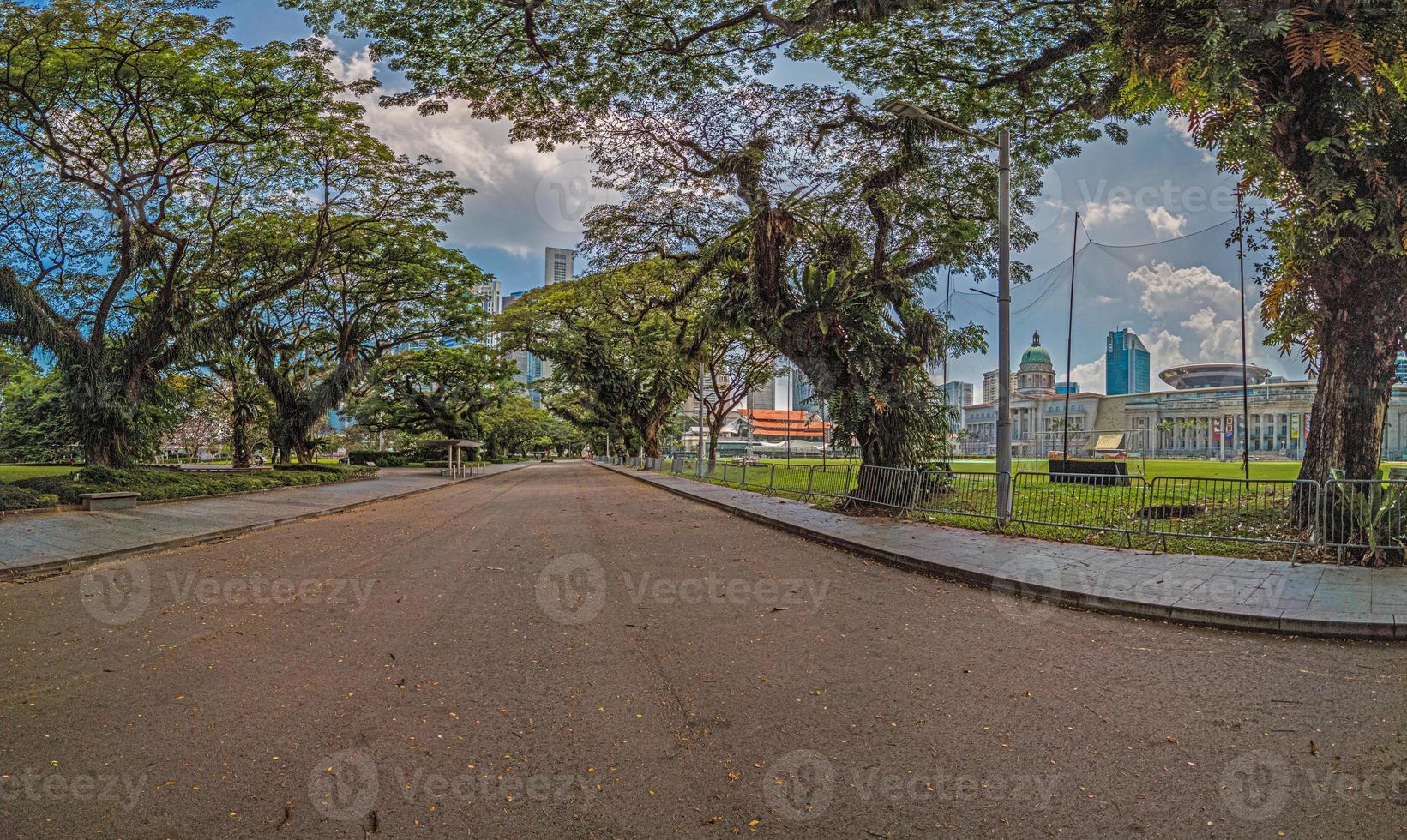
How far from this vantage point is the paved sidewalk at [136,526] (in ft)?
28.8

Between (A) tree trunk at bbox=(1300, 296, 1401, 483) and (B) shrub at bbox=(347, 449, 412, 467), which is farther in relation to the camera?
(B) shrub at bbox=(347, 449, 412, 467)

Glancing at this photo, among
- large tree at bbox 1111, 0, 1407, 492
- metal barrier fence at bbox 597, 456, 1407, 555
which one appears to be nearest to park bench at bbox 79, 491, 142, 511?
metal barrier fence at bbox 597, 456, 1407, 555

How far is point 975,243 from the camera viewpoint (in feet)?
54.2

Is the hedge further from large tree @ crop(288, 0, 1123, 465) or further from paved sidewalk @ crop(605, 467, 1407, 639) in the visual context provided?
paved sidewalk @ crop(605, 467, 1407, 639)

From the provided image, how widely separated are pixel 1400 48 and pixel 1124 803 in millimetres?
8340

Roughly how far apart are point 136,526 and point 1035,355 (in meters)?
26.4

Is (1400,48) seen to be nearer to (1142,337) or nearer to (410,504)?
(1142,337)

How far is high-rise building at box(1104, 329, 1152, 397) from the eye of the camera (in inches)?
762

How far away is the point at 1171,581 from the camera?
22.7ft

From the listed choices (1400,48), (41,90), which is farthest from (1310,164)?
(41,90)

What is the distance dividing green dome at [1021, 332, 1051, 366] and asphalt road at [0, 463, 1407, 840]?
1842 centimetres

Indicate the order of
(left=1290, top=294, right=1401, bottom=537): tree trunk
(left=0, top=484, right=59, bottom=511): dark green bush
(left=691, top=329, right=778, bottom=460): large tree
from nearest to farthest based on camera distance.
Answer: (left=1290, top=294, right=1401, bottom=537): tree trunk, (left=0, top=484, right=59, bottom=511): dark green bush, (left=691, top=329, right=778, bottom=460): large tree

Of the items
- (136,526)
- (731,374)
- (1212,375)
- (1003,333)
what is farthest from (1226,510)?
(731,374)

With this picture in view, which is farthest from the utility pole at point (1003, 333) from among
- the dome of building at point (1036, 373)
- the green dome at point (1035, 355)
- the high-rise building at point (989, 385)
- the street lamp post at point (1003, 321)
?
the high-rise building at point (989, 385)
